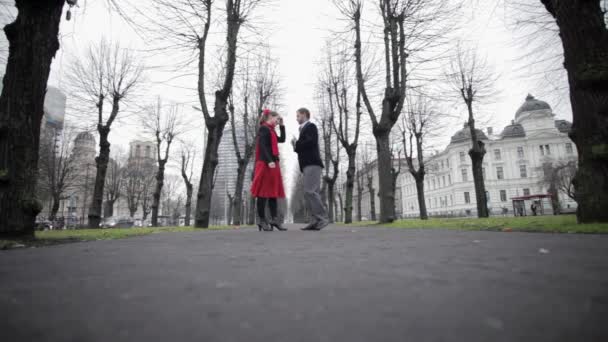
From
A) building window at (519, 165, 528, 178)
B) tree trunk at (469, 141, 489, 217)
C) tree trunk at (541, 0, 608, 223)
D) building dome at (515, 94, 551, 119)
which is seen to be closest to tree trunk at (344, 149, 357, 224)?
tree trunk at (469, 141, 489, 217)

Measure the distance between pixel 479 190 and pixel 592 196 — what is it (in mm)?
11676

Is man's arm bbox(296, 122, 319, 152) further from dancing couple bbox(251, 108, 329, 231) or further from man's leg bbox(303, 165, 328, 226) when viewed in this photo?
man's leg bbox(303, 165, 328, 226)

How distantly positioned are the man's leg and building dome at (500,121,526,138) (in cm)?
6632

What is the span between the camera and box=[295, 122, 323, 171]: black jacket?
6727 millimetres

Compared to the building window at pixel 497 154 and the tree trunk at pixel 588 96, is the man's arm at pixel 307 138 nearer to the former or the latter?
the tree trunk at pixel 588 96

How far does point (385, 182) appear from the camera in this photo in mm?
10242

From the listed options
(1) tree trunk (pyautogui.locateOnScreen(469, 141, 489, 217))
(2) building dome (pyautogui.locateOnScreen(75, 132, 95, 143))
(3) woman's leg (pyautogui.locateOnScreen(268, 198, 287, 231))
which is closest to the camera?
(3) woman's leg (pyautogui.locateOnScreen(268, 198, 287, 231))

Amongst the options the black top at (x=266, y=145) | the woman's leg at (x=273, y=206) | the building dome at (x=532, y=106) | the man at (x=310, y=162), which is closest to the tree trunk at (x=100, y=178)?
the woman's leg at (x=273, y=206)

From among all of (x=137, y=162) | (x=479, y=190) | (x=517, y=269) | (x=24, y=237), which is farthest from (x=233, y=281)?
(x=137, y=162)

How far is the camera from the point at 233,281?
4.96 feet

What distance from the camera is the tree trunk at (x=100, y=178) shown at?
1398 centimetres

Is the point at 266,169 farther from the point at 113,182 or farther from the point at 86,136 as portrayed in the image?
the point at 113,182

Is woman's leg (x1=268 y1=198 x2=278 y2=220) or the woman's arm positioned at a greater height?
the woman's arm

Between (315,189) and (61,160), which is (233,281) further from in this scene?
(61,160)
